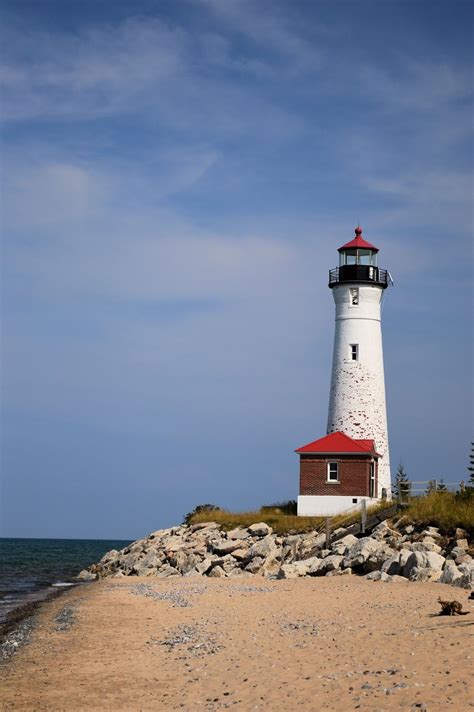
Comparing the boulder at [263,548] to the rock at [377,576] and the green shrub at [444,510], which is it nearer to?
the green shrub at [444,510]

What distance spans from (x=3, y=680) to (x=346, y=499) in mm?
26417

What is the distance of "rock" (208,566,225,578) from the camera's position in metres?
30.8

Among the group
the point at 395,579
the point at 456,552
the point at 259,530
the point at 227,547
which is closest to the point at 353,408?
the point at 259,530

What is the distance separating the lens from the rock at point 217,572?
30.8m

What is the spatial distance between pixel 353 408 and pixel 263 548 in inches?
457

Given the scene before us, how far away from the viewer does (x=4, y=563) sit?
59.5 m

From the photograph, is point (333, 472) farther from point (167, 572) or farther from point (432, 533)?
point (432, 533)

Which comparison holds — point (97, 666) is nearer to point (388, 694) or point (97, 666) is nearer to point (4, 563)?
point (388, 694)

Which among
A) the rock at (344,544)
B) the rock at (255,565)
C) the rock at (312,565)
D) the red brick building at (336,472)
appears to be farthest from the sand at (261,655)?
the red brick building at (336,472)

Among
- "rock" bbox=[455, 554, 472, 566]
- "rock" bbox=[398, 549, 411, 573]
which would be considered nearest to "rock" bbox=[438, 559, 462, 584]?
"rock" bbox=[398, 549, 411, 573]

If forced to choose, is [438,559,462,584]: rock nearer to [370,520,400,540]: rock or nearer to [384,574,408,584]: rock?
[384,574,408,584]: rock

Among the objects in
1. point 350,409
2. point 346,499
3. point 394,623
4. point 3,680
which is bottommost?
point 3,680

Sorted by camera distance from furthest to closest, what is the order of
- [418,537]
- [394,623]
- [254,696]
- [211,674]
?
[418,537], [394,623], [211,674], [254,696]

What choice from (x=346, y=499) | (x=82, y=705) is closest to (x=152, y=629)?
(x=82, y=705)
